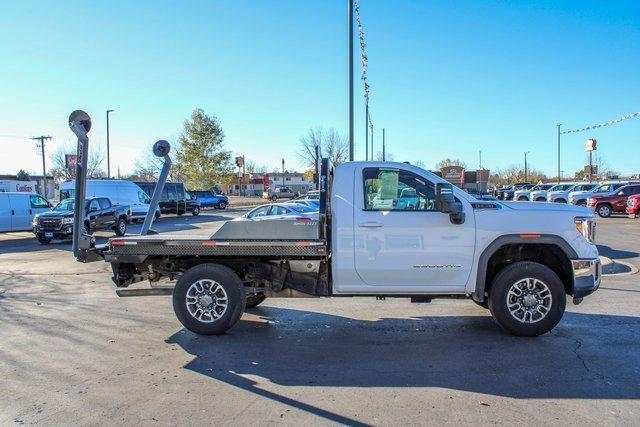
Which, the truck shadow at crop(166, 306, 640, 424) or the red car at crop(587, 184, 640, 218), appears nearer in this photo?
the truck shadow at crop(166, 306, 640, 424)

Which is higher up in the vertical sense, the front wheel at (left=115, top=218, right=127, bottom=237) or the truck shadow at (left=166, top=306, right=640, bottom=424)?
the front wheel at (left=115, top=218, right=127, bottom=237)

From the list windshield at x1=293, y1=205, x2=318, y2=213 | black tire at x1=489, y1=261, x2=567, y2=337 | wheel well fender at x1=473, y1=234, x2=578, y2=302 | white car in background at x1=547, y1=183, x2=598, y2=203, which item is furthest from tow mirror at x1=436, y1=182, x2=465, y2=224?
white car in background at x1=547, y1=183, x2=598, y2=203

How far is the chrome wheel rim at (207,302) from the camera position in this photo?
6211mm

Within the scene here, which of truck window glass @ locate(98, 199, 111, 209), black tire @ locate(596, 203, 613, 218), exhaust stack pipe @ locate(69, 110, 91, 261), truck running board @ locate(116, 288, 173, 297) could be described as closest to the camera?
exhaust stack pipe @ locate(69, 110, 91, 261)

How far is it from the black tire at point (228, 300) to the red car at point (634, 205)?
1029 inches

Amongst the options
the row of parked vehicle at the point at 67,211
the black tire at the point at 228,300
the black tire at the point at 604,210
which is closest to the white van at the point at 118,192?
the row of parked vehicle at the point at 67,211

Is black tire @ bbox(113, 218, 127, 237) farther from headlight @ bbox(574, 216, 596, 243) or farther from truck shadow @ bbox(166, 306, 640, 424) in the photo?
headlight @ bbox(574, 216, 596, 243)

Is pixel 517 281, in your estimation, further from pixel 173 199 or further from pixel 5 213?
pixel 173 199

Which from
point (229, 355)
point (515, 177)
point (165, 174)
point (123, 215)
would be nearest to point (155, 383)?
point (229, 355)

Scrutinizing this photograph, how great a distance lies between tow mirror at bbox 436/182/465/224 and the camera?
18.9ft

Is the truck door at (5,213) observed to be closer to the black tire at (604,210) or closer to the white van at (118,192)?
the white van at (118,192)

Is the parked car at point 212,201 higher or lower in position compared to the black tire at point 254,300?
higher

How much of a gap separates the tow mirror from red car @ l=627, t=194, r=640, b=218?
24.8 meters

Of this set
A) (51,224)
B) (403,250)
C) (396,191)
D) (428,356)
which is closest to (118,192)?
(51,224)
